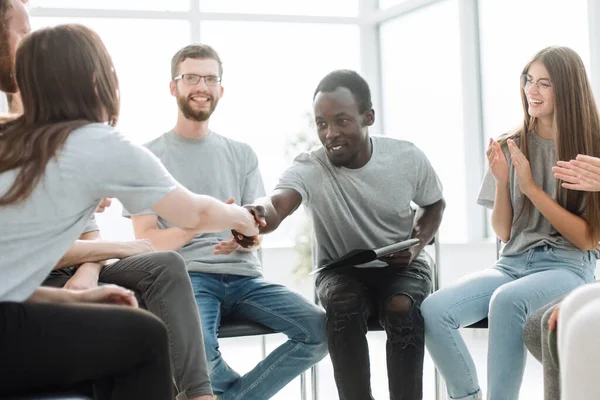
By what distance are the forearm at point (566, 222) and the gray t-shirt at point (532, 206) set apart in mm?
56

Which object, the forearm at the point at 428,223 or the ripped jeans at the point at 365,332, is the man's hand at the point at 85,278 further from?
the forearm at the point at 428,223

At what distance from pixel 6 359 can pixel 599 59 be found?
13.1 ft

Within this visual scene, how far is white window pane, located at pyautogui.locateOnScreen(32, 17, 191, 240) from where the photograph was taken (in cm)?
616

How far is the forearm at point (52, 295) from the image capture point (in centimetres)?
177

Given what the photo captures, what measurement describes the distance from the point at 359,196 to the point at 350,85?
1.39ft

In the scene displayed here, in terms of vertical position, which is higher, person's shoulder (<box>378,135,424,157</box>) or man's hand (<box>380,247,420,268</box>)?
person's shoulder (<box>378,135,424,157</box>)

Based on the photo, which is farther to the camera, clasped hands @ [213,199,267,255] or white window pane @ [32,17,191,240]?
white window pane @ [32,17,191,240]

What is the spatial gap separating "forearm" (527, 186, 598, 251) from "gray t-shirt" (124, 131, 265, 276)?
1042mm

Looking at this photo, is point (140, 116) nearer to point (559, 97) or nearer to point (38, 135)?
point (559, 97)

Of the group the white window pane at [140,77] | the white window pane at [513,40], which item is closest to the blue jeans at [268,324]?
the white window pane at [513,40]

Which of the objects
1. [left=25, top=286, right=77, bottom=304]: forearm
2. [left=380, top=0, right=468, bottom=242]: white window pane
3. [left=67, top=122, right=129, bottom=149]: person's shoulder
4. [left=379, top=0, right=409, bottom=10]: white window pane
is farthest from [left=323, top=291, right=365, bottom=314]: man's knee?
[left=379, top=0, right=409, bottom=10]: white window pane

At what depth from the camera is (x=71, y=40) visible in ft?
5.73

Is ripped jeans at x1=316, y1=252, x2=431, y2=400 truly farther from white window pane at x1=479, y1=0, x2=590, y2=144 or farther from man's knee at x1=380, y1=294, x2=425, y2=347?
white window pane at x1=479, y1=0, x2=590, y2=144

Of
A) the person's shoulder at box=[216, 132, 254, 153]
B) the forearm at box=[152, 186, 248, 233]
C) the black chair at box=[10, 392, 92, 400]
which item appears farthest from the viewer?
the person's shoulder at box=[216, 132, 254, 153]
